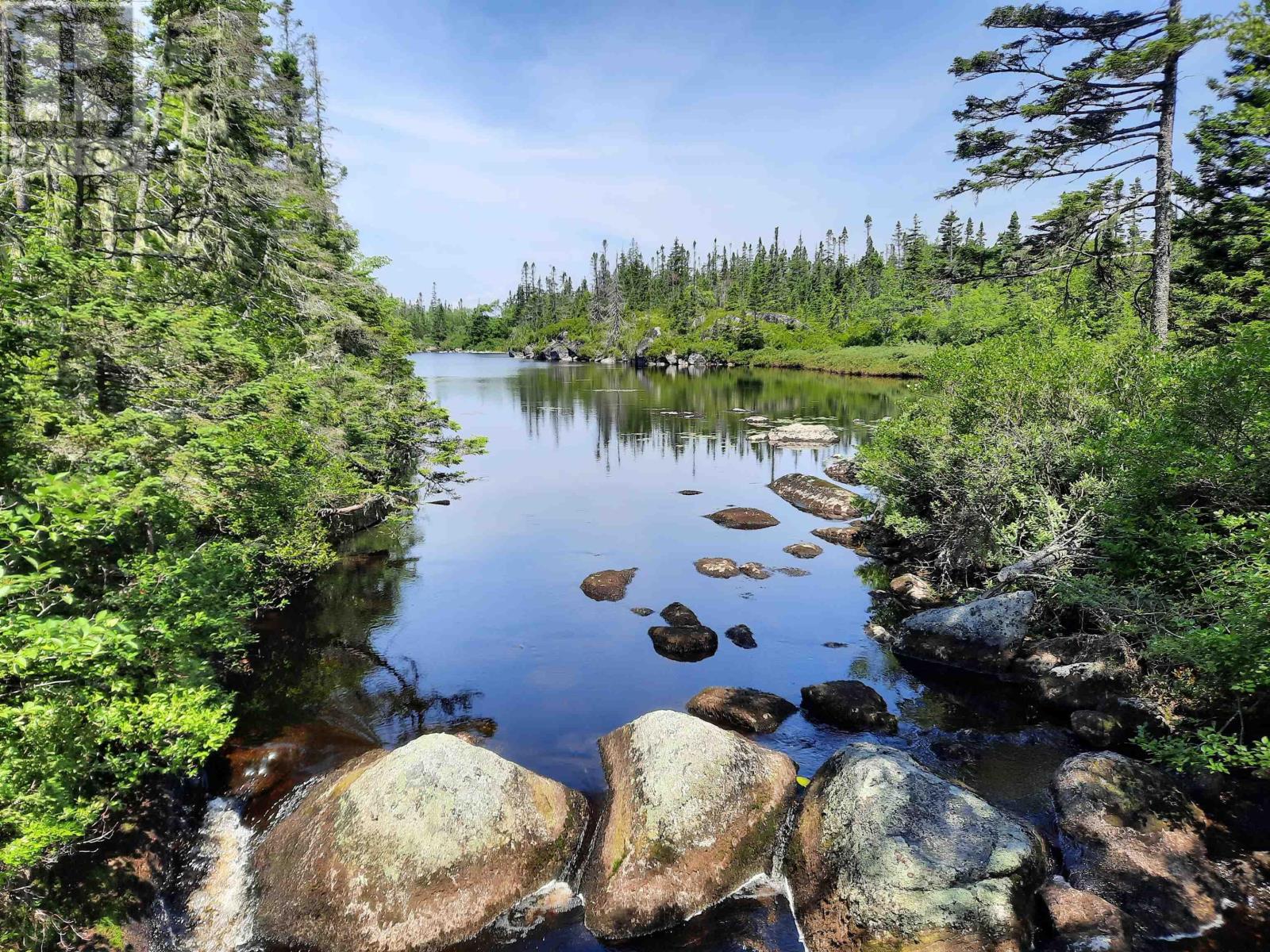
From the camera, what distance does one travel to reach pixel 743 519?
3253 centimetres

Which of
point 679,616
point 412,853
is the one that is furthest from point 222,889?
point 679,616

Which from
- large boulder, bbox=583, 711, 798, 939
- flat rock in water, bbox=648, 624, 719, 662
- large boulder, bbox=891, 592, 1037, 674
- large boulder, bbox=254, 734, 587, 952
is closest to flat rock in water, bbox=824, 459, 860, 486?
large boulder, bbox=891, 592, 1037, 674

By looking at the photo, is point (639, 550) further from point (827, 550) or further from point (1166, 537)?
point (1166, 537)

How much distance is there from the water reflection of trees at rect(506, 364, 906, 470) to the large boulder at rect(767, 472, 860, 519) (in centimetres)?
947

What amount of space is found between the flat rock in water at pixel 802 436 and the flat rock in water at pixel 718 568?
25042 mm

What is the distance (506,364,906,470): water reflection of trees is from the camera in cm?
5312

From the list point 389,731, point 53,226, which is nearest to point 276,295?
point 53,226

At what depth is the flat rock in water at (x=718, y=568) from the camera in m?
25.8

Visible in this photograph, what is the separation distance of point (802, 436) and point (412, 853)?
44219 mm

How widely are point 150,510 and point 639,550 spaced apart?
20.1 m

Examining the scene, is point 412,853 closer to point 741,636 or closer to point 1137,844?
point 1137,844

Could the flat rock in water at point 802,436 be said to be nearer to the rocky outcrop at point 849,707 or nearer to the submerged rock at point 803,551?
the submerged rock at point 803,551

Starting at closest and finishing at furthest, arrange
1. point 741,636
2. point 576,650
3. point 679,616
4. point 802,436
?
point 576,650 < point 741,636 < point 679,616 < point 802,436

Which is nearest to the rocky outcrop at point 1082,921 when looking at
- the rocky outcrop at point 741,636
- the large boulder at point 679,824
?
the large boulder at point 679,824
